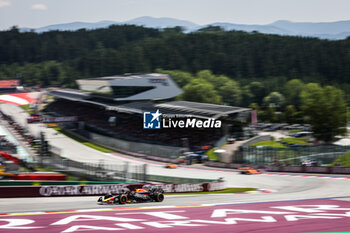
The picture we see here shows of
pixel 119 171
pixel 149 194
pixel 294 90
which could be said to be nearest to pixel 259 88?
pixel 294 90

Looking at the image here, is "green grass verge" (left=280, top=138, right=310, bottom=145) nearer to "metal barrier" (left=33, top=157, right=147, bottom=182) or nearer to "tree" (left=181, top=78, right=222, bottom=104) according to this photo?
"tree" (left=181, top=78, right=222, bottom=104)

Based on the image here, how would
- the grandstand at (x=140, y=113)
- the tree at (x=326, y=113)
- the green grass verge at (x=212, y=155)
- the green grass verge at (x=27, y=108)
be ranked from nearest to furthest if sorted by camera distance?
the green grass verge at (x=212, y=155)
the grandstand at (x=140, y=113)
the tree at (x=326, y=113)
the green grass verge at (x=27, y=108)

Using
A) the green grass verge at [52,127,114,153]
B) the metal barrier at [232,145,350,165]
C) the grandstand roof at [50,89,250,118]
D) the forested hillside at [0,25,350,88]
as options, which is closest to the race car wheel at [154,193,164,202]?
the metal barrier at [232,145,350,165]

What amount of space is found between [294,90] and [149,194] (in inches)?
4083

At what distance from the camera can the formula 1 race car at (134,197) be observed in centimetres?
2002

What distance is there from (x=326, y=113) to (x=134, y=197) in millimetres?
52932

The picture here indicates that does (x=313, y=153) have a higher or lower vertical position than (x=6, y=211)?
higher

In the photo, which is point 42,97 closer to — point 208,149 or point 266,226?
point 208,149

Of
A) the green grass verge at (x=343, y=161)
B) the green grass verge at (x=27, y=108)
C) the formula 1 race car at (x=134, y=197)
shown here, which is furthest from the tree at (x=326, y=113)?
the green grass verge at (x=27, y=108)

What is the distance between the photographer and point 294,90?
117m

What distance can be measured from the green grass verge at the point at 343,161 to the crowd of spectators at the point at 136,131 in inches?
756

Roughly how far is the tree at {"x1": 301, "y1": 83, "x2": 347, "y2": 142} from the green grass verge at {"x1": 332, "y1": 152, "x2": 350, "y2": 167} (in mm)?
24154

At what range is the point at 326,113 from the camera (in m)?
64.9

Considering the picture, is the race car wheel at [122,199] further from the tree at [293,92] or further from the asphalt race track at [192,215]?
the tree at [293,92]
